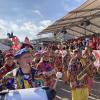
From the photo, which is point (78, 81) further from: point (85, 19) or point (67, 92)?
point (85, 19)

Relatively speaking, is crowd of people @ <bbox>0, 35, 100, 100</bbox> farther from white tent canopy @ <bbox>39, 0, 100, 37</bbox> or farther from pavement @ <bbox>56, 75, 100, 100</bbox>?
pavement @ <bbox>56, 75, 100, 100</bbox>

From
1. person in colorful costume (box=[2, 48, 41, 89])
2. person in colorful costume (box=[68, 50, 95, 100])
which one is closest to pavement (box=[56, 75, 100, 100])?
person in colorful costume (box=[68, 50, 95, 100])

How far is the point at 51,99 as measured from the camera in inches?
178

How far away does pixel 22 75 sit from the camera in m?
5.03

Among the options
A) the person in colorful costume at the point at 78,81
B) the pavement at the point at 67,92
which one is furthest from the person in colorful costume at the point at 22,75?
the pavement at the point at 67,92

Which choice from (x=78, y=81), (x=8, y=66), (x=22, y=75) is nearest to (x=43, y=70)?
(x=78, y=81)

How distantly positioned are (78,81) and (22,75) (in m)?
3.92

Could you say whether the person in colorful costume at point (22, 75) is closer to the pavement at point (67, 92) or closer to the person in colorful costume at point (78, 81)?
the person in colorful costume at point (78, 81)

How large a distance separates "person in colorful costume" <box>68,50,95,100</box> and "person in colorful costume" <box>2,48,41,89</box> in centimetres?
356

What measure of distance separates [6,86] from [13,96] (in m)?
0.70

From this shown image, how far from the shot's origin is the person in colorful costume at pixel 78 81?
337 inches

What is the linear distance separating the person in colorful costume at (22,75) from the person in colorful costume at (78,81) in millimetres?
3563

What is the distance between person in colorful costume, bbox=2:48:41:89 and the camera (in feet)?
16.4

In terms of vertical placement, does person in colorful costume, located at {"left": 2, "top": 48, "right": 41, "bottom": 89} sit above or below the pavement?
above
